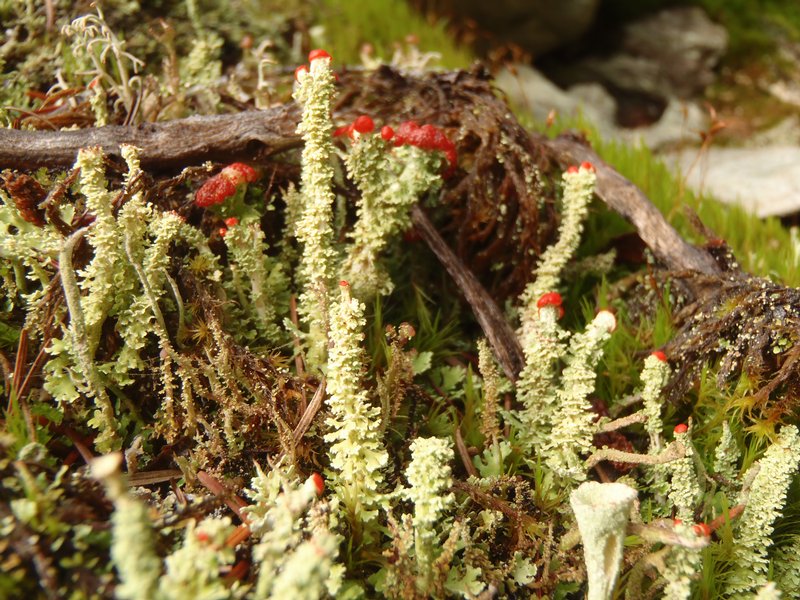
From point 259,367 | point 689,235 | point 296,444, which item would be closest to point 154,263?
point 259,367

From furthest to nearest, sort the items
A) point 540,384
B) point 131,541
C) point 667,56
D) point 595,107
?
point 667,56, point 595,107, point 540,384, point 131,541

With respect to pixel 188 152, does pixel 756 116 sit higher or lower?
lower

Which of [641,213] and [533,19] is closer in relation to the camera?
[641,213]

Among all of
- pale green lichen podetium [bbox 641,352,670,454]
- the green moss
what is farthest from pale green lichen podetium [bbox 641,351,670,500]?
the green moss

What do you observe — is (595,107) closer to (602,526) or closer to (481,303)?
(481,303)

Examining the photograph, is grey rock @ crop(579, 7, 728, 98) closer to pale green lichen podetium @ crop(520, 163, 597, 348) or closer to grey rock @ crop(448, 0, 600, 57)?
grey rock @ crop(448, 0, 600, 57)

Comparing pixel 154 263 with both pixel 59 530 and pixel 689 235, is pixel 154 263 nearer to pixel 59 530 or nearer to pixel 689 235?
pixel 59 530

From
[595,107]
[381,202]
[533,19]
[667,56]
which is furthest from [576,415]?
[667,56]
